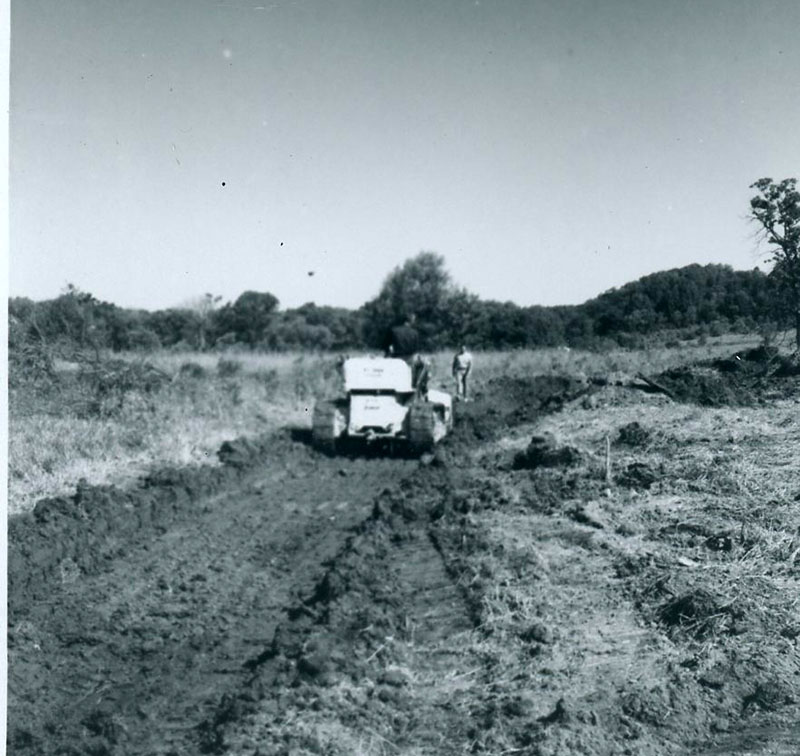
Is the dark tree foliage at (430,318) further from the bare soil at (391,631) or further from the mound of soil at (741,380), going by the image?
the bare soil at (391,631)

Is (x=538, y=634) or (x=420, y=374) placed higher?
(x=420, y=374)

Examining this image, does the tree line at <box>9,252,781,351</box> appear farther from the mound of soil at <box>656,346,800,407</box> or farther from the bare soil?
the bare soil

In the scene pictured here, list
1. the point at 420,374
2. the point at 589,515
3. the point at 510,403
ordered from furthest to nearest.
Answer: the point at 510,403 < the point at 420,374 < the point at 589,515

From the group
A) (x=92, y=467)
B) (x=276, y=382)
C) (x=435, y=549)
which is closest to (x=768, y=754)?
(x=435, y=549)

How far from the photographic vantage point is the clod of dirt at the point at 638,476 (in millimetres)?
9281

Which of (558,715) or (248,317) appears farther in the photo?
(248,317)

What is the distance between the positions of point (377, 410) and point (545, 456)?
3.69 m

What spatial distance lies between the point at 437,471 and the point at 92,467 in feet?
16.2

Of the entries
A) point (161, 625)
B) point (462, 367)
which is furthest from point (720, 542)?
point (462, 367)

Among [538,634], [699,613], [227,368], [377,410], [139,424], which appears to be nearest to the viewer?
[699,613]

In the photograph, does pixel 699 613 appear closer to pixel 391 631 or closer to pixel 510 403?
pixel 391 631

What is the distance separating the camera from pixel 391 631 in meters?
5.91

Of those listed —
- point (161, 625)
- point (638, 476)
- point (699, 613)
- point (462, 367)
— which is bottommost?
point (161, 625)

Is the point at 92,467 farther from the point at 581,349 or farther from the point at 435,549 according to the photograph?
the point at 581,349
